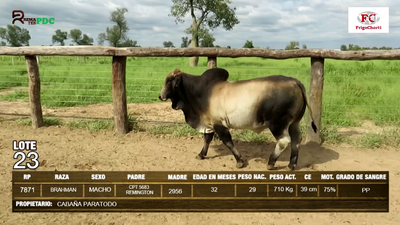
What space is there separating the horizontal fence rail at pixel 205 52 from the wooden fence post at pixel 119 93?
7.7 inches

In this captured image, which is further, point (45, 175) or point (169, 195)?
point (45, 175)

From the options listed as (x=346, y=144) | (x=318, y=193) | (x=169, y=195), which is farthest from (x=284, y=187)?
(x=346, y=144)

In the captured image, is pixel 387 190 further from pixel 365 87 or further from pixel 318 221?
pixel 365 87

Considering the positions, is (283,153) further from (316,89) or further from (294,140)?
(316,89)

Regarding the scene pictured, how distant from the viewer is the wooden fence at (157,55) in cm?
547

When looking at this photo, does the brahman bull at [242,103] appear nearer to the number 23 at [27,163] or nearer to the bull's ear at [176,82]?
the bull's ear at [176,82]

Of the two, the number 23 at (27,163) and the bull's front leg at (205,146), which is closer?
the number 23 at (27,163)

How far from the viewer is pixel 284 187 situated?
12.7ft

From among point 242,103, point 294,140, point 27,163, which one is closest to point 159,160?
point 242,103

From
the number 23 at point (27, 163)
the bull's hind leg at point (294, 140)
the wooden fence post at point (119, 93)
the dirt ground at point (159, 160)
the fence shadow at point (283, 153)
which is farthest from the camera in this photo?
the wooden fence post at point (119, 93)

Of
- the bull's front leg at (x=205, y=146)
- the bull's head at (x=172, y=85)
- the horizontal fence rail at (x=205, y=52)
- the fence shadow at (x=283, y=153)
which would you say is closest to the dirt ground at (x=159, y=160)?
the fence shadow at (x=283, y=153)

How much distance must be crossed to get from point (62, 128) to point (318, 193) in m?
4.89

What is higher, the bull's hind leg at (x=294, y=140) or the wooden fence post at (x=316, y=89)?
the wooden fence post at (x=316, y=89)

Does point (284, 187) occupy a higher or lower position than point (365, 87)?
lower
